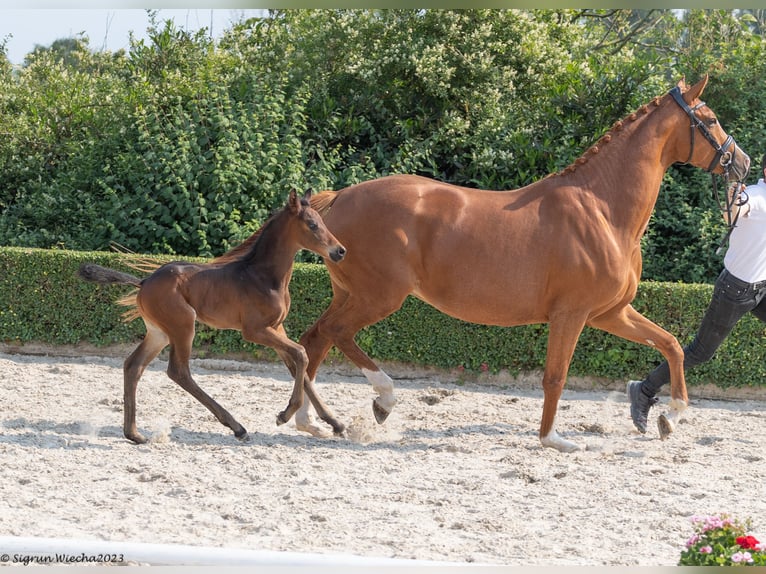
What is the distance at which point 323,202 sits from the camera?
20.8 ft

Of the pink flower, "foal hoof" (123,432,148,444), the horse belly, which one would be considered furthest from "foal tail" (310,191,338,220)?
the pink flower

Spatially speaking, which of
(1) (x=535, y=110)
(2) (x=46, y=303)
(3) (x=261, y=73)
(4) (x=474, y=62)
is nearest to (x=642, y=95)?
(1) (x=535, y=110)

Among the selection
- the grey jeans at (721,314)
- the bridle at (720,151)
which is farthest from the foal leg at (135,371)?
the bridle at (720,151)

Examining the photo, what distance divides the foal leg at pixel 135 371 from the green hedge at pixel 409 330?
2.23m

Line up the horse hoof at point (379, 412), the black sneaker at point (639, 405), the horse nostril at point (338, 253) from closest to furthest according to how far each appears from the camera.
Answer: the horse nostril at point (338, 253), the horse hoof at point (379, 412), the black sneaker at point (639, 405)

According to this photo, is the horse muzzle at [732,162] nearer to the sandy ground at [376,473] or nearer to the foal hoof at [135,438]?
the sandy ground at [376,473]

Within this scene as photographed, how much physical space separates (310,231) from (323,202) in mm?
702

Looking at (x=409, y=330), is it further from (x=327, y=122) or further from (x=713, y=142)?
(x=327, y=122)

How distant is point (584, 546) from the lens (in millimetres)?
4051

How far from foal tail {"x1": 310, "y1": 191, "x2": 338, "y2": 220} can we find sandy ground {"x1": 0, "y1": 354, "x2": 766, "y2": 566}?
1.43 metres

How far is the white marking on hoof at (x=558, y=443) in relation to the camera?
5.93 metres

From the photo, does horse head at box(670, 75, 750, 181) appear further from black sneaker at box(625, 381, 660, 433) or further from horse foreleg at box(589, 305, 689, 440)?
black sneaker at box(625, 381, 660, 433)

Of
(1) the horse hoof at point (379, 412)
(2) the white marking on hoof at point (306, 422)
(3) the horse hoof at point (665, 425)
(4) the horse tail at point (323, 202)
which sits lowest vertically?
(2) the white marking on hoof at point (306, 422)

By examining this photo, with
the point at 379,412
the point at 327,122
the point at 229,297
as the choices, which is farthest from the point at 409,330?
the point at 327,122
